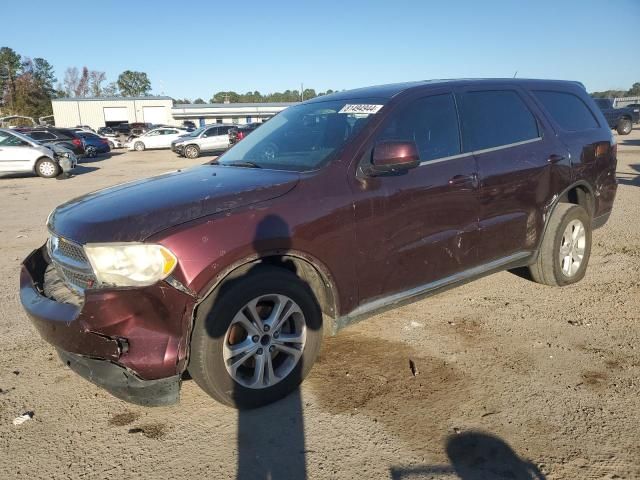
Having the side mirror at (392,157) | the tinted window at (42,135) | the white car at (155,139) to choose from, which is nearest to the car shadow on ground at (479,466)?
the side mirror at (392,157)

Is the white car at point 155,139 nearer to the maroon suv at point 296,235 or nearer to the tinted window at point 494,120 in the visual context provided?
the maroon suv at point 296,235

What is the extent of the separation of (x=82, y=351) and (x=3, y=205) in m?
9.93

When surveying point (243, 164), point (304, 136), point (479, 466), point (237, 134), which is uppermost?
point (237, 134)

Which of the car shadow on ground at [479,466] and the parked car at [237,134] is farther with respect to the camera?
the parked car at [237,134]

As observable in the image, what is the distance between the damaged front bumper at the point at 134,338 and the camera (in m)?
2.46

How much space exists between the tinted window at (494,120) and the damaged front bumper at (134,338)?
2.52 meters

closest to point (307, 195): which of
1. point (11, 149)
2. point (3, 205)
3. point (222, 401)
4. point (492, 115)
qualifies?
point (222, 401)

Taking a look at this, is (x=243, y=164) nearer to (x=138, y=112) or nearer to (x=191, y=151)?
(x=191, y=151)

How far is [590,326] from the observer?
389cm

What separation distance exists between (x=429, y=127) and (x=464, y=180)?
47 cm

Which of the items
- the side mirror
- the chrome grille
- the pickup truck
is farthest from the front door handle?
the pickup truck

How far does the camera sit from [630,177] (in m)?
11.8

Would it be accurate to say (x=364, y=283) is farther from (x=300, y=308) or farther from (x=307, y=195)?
(x=307, y=195)

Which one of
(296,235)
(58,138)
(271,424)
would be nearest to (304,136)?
(296,235)
